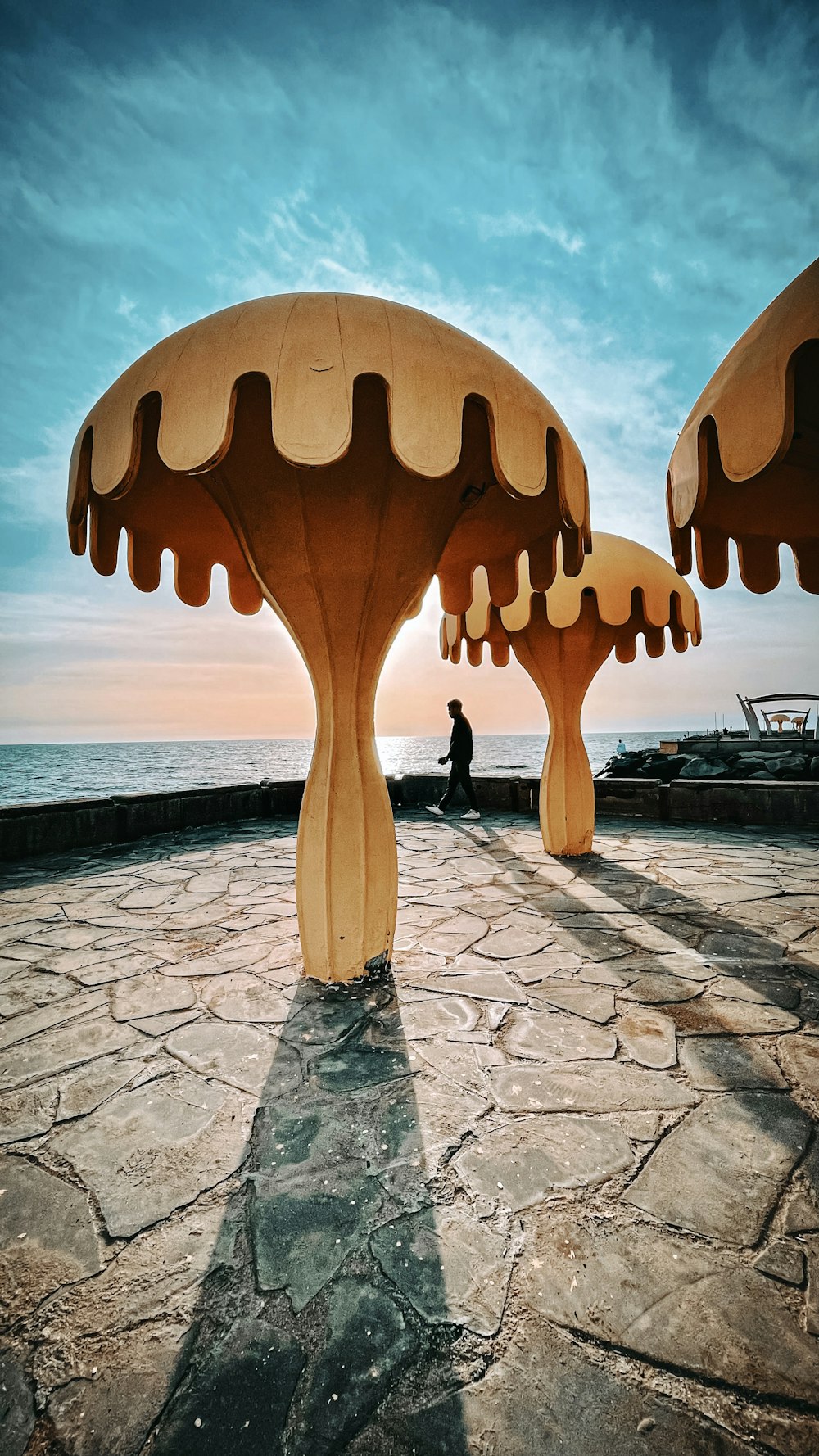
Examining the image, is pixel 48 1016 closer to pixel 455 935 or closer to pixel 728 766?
pixel 455 935

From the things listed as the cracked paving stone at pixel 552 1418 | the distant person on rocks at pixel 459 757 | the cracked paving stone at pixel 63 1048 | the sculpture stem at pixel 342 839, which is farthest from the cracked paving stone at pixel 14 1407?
the distant person on rocks at pixel 459 757

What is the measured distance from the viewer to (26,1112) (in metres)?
1.92

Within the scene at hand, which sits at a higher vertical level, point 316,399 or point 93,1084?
point 316,399

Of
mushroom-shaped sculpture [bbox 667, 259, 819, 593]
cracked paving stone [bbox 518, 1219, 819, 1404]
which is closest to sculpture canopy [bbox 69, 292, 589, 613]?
mushroom-shaped sculpture [bbox 667, 259, 819, 593]

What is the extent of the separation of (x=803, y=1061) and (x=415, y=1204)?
1556mm

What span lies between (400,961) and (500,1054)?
110cm

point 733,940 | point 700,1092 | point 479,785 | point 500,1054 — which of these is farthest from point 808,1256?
point 479,785

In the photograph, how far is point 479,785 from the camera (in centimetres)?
970

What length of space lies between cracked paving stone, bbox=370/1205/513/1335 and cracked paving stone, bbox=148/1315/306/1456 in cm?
27

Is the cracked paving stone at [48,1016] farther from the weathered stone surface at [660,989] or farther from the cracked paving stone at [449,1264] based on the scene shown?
the weathered stone surface at [660,989]

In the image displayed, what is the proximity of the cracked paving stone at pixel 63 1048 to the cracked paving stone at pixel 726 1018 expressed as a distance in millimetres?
2250

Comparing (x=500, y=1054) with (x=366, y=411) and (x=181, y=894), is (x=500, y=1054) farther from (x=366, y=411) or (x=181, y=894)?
(x=181, y=894)

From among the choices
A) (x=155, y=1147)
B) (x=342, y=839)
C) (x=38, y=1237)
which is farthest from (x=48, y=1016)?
(x=342, y=839)

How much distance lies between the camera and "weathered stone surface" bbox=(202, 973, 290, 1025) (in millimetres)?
2588
